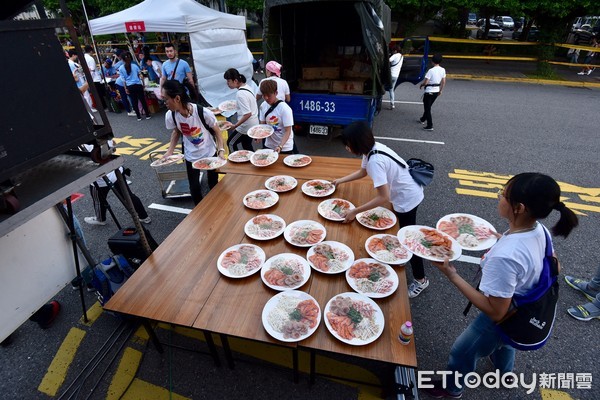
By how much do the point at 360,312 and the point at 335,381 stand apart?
1.03m

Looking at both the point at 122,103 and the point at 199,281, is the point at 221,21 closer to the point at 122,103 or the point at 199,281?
the point at 122,103

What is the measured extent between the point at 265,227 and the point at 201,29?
867 cm

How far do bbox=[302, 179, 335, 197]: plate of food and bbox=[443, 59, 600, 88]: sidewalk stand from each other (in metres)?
14.1

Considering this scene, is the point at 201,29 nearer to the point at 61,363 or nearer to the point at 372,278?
the point at 61,363

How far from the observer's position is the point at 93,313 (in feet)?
10.7

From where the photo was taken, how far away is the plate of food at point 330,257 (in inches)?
93.3

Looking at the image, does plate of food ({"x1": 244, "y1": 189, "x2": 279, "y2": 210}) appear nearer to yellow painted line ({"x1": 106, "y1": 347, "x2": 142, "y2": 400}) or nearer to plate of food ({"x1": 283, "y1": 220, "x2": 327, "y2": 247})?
plate of food ({"x1": 283, "y1": 220, "x2": 327, "y2": 247})

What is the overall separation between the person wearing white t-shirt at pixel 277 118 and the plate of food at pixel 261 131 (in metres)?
0.10

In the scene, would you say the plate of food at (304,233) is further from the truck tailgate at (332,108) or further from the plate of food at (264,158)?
the truck tailgate at (332,108)

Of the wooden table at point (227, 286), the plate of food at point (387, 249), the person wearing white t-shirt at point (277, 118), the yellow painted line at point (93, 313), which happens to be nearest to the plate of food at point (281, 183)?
the wooden table at point (227, 286)

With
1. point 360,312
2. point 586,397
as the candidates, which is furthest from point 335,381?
point 586,397

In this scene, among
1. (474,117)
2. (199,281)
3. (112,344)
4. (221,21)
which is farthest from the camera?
(221,21)

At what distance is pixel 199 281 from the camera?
7.63ft

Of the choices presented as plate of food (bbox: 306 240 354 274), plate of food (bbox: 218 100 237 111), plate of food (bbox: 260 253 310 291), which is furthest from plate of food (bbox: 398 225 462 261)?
plate of food (bbox: 218 100 237 111)
